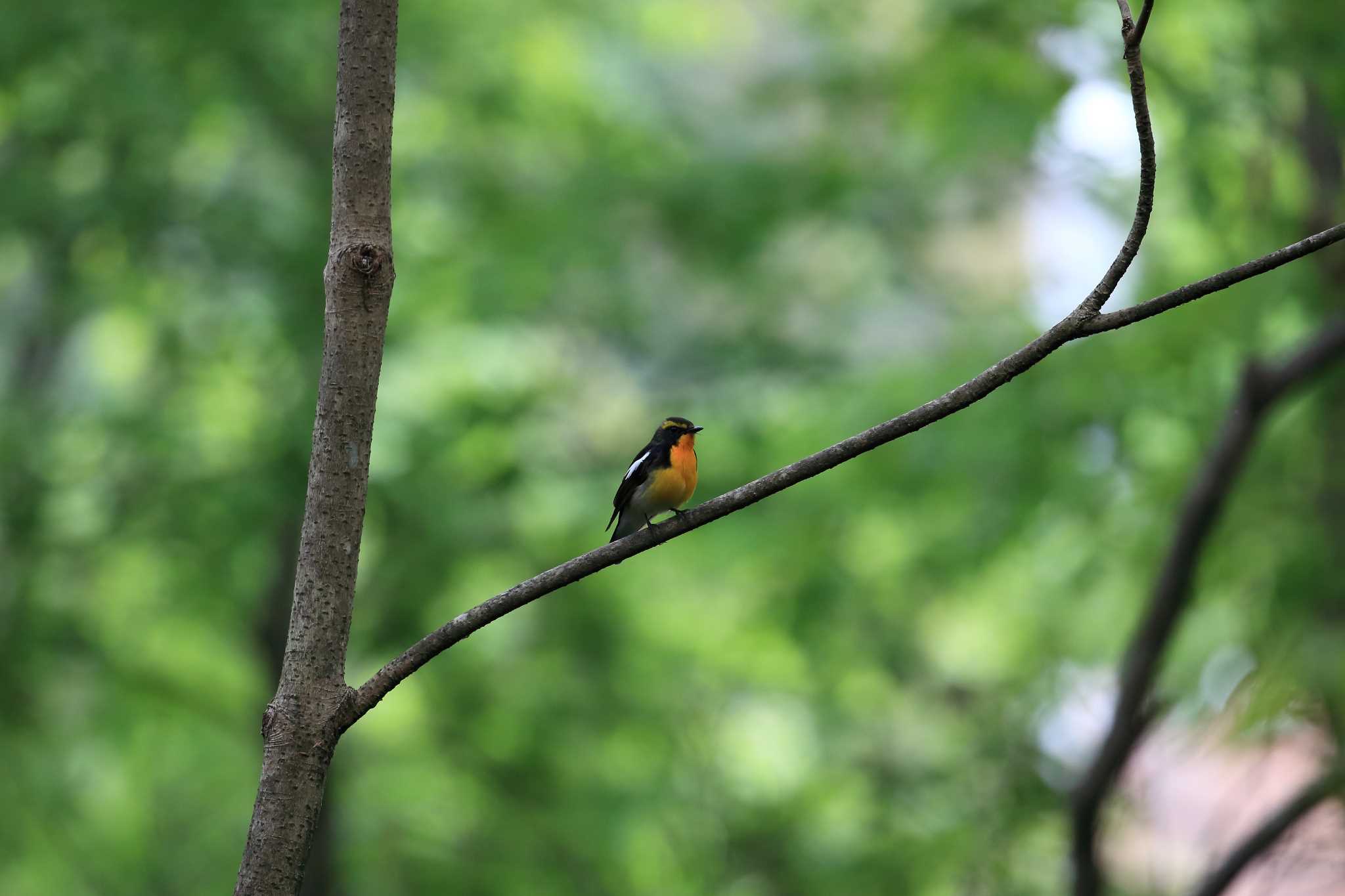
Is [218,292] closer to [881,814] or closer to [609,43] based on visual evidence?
[609,43]

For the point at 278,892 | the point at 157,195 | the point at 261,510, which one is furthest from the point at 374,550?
the point at 278,892

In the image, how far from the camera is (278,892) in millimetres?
2025

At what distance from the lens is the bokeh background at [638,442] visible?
6.77 m

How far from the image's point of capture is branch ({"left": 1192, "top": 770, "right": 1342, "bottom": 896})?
5133mm

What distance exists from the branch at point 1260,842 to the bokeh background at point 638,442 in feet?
1.91

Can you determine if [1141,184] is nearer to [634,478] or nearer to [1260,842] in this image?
[634,478]

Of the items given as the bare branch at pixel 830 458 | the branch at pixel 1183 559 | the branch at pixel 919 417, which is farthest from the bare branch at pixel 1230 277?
the branch at pixel 1183 559

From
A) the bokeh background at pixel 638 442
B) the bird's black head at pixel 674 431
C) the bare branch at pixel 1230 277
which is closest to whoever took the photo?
the bare branch at pixel 1230 277

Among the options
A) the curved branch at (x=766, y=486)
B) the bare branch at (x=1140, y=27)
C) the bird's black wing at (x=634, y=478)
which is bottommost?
the curved branch at (x=766, y=486)

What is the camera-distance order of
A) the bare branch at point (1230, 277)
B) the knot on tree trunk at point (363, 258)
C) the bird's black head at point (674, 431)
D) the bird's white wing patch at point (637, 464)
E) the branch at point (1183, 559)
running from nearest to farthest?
the bare branch at point (1230, 277), the knot on tree trunk at point (363, 258), the bird's white wing patch at point (637, 464), the bird's black head at point (674, 431), the branch at point (1183, 559)

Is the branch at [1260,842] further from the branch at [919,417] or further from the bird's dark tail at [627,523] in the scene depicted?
the branch at [919,417]

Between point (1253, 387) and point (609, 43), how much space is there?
7160mm

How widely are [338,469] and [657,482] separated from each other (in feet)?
7.75

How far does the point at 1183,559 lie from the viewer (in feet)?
16.7
